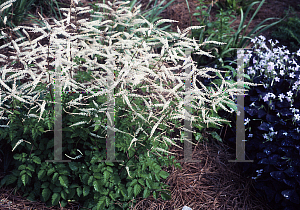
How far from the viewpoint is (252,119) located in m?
3.04

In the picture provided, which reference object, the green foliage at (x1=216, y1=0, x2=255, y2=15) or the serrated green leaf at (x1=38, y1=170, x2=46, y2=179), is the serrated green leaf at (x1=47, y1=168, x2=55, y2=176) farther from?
the green foliage at (x1=216, y1=0, x2=255, y2=15)

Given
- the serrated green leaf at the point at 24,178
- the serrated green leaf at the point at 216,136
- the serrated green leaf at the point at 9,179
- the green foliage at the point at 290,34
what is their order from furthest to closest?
the green foliage at the point at 290,34, the serrated green leaf at the point at 216,136, the serrated green leaf at the point at 9,179, the serrated green leaf at the point at 24,178

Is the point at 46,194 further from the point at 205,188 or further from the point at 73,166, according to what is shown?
the point at 205,188

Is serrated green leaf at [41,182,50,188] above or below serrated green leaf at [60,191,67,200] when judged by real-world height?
above

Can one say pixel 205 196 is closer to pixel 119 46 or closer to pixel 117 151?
pixel 117 151

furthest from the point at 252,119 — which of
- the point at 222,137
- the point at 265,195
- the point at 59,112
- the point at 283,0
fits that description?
the point at 283,0

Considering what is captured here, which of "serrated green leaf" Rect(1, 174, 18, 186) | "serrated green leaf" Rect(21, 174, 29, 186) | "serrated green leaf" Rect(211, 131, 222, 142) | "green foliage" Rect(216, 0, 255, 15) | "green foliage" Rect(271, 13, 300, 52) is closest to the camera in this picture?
"serrated green leaf" Rect(21, 174, 29, 186)

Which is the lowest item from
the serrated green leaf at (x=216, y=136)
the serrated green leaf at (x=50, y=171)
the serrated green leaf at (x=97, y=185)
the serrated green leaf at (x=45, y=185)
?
the serrated green leaf at (x=45, y=185)

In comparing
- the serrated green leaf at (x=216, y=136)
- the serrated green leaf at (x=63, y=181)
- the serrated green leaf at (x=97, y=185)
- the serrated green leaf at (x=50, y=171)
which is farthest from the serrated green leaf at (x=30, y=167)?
the serrated green leaf at (x=216, y=136)

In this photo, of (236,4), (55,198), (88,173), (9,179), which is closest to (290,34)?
(236,4)

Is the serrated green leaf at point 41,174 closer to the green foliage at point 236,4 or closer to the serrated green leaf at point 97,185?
the serrated green leaf at point 97,185

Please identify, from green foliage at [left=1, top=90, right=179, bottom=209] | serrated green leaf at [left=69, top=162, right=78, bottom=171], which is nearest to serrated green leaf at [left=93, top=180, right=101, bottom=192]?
green foliage at [left=1, top=90, right=179, bottom=209]

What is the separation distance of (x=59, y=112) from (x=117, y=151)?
1.99 ft

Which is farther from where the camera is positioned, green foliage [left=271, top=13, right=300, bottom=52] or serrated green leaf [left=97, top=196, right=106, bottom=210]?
green foliage [left=271, top=13, right=300, bottom=52]
